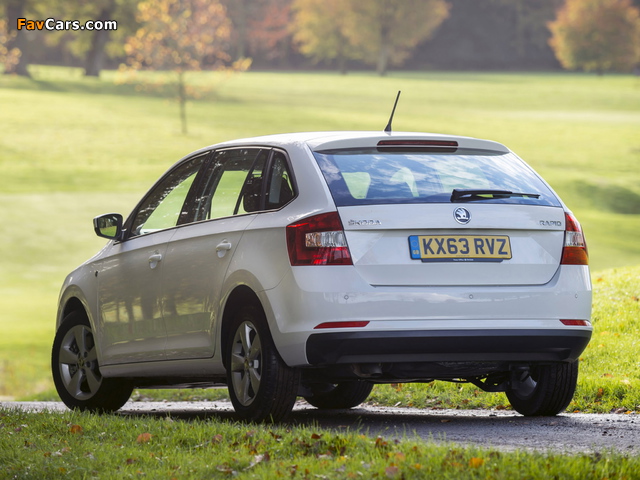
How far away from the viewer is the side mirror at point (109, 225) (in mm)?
8812

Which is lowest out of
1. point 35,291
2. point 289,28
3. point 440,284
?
point 35,291

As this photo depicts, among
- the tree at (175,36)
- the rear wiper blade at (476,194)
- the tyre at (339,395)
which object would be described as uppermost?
the tree at (175,36)

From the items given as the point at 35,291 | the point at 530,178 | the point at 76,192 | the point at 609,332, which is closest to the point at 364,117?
the point at 76,192

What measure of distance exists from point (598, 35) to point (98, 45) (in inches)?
1504

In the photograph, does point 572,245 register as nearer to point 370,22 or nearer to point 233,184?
point 233,184

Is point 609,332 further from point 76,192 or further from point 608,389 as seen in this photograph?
point 76,192

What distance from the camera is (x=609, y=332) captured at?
11.6 m

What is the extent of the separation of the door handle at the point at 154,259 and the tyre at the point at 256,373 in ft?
3.54

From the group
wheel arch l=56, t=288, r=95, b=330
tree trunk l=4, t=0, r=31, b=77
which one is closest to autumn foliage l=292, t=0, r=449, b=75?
tree trunk l=4, t=0, r=31, b=77

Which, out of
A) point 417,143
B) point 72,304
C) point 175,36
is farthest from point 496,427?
point 175,36

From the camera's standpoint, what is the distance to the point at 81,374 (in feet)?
30.3

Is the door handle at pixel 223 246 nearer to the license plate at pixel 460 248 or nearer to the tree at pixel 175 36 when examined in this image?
the license plate at pixel 460 248

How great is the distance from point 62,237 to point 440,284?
108 feet

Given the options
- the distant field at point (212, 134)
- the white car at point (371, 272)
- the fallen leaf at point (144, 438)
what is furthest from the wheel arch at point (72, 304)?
the distant field at point (212, 134)
